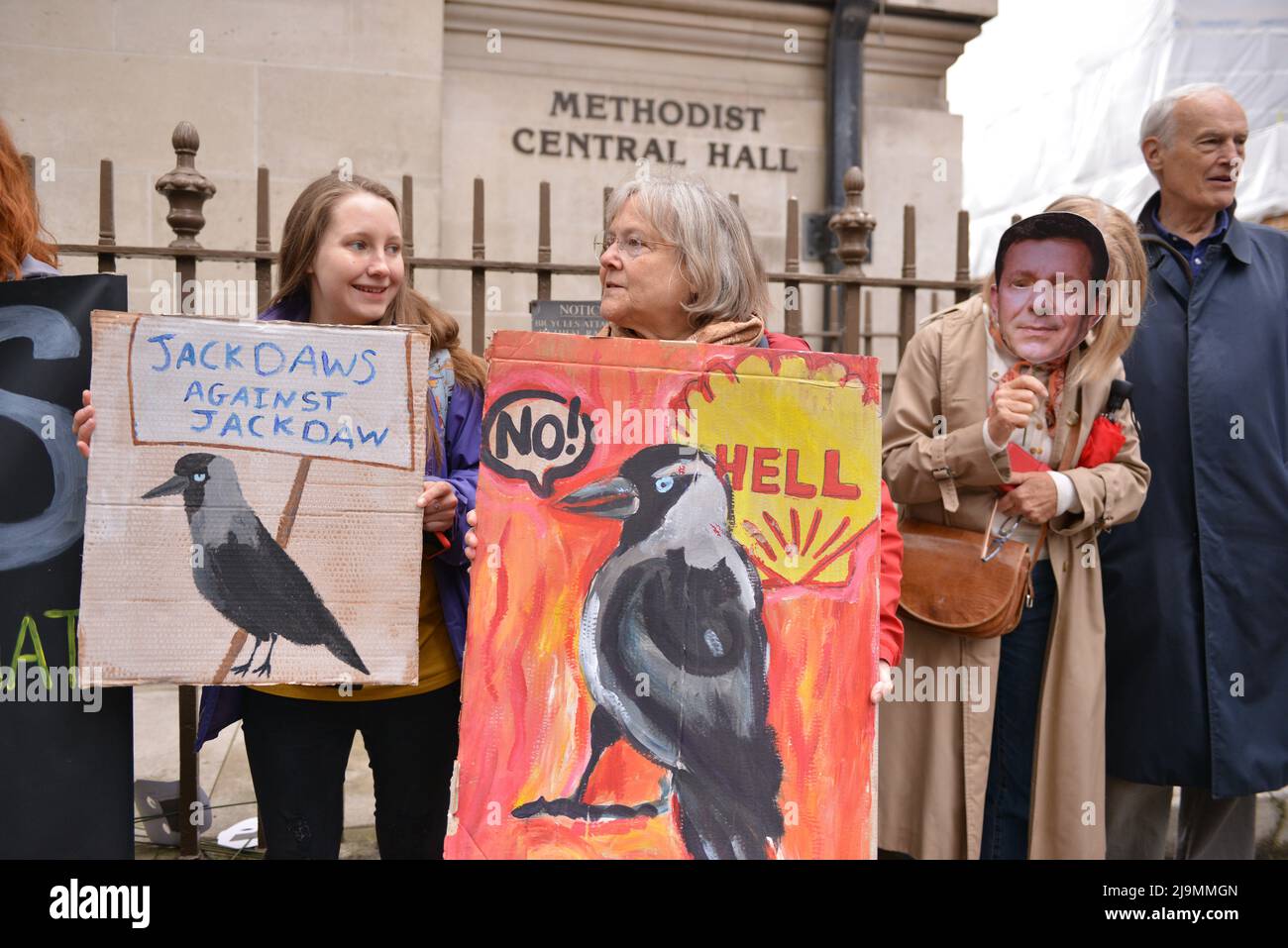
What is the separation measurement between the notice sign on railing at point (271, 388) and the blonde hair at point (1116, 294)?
1.54 meters

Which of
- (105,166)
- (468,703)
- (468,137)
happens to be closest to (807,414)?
(468,703)

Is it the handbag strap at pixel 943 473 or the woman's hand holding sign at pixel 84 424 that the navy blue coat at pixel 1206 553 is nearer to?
the handbag strap at pixel 943 473

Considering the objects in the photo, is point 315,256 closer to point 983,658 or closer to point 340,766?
point 340,766

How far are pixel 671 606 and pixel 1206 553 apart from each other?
1746 millimetres

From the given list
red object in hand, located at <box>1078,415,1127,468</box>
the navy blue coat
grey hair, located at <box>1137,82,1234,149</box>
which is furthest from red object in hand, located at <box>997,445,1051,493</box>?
grey hair, located at <box>1137,82,1234,149</box>

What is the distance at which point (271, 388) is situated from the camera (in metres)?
1.88

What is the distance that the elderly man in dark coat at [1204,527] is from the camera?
2705 mm

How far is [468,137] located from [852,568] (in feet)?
17.1

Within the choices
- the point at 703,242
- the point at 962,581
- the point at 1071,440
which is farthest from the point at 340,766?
the point at 1071,440

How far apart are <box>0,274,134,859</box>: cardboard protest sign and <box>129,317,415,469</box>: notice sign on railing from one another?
10.1 inches

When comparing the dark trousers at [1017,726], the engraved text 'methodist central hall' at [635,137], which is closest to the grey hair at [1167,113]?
the dark trousers at [1017,726]

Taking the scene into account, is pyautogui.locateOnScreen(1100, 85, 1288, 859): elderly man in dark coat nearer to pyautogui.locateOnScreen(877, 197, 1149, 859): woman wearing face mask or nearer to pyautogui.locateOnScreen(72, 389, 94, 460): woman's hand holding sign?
pyautogui.locateOnScreen(877, 197, 1149, 859): woman wearing face mask
